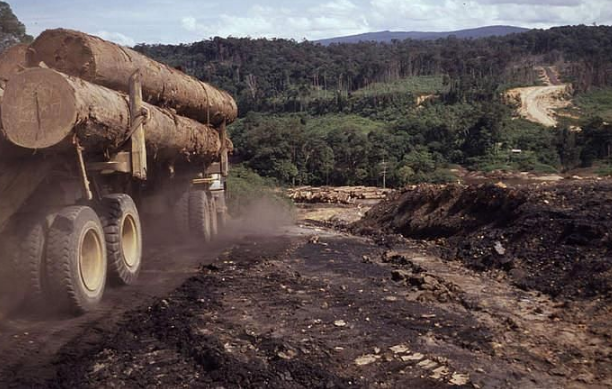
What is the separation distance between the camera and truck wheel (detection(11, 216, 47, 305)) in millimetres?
6703

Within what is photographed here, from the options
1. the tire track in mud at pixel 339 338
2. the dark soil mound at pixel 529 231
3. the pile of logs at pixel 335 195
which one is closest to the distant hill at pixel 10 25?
the pile of logs at pixel 335 195

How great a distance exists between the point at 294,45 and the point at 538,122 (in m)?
73.3

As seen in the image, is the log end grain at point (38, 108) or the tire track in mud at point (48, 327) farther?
the log end grain at point (38, 108)

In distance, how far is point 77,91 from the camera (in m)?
6.77

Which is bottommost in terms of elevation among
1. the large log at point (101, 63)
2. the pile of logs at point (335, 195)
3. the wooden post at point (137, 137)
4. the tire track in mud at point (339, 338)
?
the pile of logs at point (335, 195)

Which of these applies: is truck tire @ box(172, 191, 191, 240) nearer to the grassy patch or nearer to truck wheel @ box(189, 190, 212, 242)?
truck wheel @ box(189, 190, 212, 242)

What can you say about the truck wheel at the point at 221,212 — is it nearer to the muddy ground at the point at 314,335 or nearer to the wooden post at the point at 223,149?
the wooden post at the point at 223,149

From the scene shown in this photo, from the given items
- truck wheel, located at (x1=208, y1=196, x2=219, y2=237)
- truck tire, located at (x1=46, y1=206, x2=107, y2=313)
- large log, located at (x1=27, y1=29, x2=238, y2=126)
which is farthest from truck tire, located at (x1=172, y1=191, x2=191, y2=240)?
truck tire, located at (x1=46, y1=206, x2=107, y2=313)

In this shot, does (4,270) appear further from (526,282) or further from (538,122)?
(538,122)

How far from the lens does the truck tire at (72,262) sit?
6.78 metres

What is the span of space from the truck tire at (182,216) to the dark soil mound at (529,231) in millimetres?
4975

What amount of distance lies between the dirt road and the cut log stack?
182 ft

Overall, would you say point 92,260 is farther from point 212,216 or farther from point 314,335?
point 212,216

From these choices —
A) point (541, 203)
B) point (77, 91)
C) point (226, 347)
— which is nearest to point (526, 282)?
point (541, 203)
